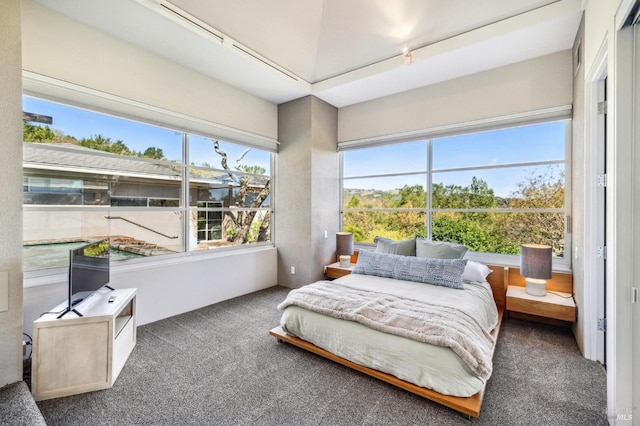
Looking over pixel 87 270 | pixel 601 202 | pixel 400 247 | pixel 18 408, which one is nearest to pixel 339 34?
pixel 400 247

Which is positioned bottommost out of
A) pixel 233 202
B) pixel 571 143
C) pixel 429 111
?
pixel 233 202

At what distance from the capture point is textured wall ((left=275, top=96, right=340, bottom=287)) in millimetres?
4449

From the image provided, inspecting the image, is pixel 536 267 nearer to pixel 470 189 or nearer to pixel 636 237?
pixel 470 189

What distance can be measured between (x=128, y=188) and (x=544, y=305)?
15.6 feet

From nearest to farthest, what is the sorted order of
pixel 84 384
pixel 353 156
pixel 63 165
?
1. pixel 84 384
2. pixel 63 165
3. pixel 353 156

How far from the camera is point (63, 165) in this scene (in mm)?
2703

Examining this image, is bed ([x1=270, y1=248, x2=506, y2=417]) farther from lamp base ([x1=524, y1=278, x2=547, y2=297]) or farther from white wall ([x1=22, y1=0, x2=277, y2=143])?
white wall ([x1=22, y1=0, x2=277, y2=143])

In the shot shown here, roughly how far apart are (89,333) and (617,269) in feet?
11.5

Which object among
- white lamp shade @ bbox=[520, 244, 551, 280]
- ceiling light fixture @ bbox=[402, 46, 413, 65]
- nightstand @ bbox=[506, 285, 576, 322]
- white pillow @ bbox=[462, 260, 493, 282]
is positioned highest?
ceiling light fixture @ bbox=[402, 46, 413, 65]

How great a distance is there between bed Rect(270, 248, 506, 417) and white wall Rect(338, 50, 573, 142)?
2123mm

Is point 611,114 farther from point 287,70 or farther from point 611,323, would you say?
point 287,70

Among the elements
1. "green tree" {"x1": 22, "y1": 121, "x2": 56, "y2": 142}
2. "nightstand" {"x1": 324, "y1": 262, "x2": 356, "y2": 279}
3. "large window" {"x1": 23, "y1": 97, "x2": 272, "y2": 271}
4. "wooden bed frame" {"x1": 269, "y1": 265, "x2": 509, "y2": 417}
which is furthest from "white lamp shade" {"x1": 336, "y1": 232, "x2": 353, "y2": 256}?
"green tree" {"x1": 22, "y1": 121, "x2": 56, "y2": 142}

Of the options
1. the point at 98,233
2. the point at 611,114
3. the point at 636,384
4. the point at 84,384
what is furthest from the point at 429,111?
the point at 84,384

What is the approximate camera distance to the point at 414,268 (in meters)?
3.24
